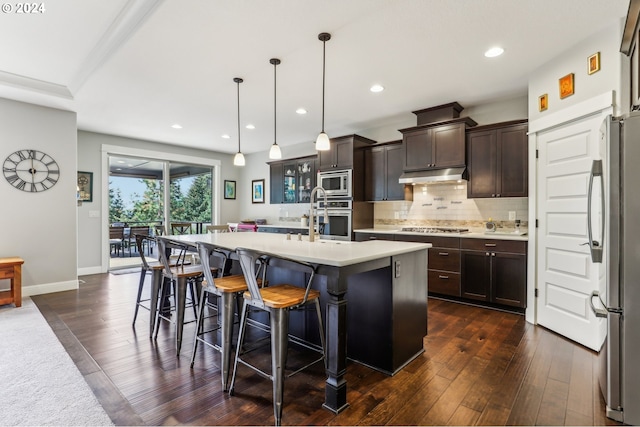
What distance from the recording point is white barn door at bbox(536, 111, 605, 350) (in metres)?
2.83

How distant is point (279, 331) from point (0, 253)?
4651 millimetres

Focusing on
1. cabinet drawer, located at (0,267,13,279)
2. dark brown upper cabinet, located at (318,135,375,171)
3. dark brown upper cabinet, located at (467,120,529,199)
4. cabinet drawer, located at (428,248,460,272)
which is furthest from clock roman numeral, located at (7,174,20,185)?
dark brown upper cabinet, located at (467,120,529,199)

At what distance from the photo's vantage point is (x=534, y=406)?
1.96 meters

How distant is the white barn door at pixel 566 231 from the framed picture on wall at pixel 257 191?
575 cm

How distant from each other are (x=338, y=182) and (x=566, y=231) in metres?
3.23

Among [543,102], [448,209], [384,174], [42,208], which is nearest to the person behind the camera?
[543,102]

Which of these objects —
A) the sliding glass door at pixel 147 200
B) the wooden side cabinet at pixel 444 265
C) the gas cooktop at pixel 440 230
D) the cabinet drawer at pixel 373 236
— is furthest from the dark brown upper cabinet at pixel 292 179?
the wooden side cabinet at pixel 444 265

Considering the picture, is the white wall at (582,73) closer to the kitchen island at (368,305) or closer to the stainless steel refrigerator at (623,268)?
the stainless steel refrigerator at (623,268)

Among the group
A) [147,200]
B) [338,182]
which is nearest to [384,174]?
[338,182]

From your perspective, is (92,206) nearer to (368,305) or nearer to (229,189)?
(229,189)

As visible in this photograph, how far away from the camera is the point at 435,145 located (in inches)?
178

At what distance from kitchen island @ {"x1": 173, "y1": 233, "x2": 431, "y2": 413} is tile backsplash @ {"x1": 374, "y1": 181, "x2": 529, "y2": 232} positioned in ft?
7.29

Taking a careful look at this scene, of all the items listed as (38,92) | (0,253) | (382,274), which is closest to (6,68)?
(38,92)

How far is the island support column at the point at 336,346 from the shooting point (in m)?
1.91
